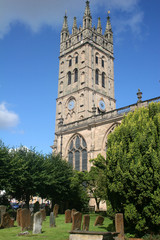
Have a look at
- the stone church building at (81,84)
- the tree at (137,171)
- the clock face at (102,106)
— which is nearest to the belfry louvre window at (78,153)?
the stone church building at (81,84)

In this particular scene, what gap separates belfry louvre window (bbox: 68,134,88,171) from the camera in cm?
3095

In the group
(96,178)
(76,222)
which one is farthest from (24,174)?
(76,222)

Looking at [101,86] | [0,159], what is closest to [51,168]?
[0,159]

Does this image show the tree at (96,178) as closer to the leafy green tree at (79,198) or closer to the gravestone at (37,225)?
the leafy green tree at (79,198)

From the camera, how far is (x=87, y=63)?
150ft

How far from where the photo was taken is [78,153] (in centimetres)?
3181

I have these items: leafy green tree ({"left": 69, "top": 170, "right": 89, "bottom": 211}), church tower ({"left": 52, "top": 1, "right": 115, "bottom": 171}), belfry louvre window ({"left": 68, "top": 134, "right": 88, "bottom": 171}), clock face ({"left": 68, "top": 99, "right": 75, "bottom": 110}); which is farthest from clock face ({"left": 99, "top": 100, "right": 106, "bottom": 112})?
leafy green tree ({"left": 69, "top": 170, "right": 89, "bottom": 211})

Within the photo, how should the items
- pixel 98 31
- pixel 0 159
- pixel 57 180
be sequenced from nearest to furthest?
1. pixel 0 159
2. pixel 57 180
3. pixel 98 31

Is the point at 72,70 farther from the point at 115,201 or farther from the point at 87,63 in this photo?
the point at 115,201

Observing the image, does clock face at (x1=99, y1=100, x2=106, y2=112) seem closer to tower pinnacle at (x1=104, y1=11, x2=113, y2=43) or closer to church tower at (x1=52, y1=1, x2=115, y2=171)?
church tower at (x1=52, y1=1, x2=115, y2=171)

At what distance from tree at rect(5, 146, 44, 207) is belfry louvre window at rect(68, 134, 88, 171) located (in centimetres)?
693

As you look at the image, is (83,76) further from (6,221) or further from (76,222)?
(76,222)

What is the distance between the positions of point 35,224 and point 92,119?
19.3 m

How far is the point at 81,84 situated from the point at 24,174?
25.6 meters
